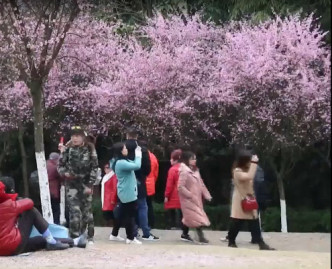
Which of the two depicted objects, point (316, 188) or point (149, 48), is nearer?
point (316, 188)

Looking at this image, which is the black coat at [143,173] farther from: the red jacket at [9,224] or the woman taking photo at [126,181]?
the red jacket at [9,224]

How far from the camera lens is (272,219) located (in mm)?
17969

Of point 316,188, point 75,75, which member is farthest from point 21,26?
point 316,188

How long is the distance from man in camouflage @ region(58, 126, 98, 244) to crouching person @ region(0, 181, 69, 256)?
0.72m

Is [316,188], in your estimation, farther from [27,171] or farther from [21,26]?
[27,171]

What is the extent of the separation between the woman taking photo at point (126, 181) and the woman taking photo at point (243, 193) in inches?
55.7

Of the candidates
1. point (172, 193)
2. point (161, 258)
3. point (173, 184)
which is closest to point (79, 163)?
point (161, 258)

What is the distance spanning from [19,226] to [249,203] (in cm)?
312

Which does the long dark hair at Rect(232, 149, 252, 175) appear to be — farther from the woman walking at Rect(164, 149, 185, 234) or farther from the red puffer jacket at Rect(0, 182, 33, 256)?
the red puffer jacket at Rect(0, 182, 33, 256)

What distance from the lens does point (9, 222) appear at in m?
8.98

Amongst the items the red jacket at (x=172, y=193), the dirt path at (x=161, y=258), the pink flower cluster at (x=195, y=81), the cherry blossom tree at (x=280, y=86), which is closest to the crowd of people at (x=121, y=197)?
the red jacket at (x=172, y=193)

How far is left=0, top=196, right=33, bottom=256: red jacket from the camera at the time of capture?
29.3 ft

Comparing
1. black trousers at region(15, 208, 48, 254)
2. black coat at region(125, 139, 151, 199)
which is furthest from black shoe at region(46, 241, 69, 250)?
black coat at region(125, 139, 151, 199)

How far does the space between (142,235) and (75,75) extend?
30.0 feet
